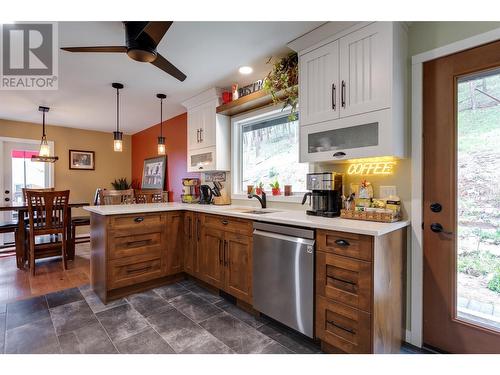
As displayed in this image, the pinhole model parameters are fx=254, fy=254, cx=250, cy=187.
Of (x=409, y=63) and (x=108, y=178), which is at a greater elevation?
(x=409, y=63)

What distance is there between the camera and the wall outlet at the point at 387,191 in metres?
1.97

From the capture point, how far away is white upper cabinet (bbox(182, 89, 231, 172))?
3381 millimetres

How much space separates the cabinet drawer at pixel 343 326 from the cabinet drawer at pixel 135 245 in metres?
1.86

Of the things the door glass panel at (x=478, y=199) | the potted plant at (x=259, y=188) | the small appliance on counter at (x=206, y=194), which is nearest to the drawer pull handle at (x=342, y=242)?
the door glass panel at (x=478, y=199)

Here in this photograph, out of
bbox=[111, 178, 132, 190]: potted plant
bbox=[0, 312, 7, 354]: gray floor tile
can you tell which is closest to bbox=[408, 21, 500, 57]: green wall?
bbox=[0, 312, 7, 354]: gray floor tile

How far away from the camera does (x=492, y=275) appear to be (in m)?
1.62

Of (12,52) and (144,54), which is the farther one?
(12,52)

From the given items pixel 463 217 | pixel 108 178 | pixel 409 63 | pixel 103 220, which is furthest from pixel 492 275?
pixel 108 178

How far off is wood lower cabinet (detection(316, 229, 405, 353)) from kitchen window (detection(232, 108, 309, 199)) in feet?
3.82

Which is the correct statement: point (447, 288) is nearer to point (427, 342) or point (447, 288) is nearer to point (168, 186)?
point (427, 342)

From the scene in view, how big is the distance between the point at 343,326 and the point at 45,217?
373 centimetres

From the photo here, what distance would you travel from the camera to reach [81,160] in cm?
566

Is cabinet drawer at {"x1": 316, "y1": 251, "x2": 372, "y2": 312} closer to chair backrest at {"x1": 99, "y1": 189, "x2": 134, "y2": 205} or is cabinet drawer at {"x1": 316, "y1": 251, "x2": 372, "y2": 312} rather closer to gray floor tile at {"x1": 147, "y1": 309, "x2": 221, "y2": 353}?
gray floor tile at {"x1": 147, "y1": 309, "x2": 221, "y2": 353}
